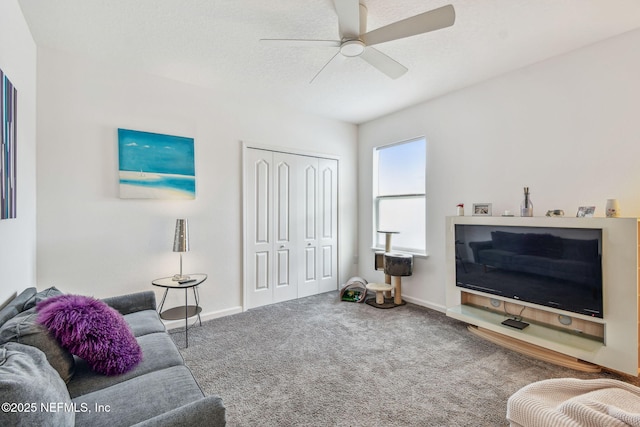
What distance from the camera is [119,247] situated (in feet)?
9.46

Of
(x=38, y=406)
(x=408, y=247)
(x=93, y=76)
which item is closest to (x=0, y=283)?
(x=38, y=406)

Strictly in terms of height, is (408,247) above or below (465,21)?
below

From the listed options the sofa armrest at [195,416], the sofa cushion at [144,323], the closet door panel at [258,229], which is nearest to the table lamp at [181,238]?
the sofa cushion at [144,323]

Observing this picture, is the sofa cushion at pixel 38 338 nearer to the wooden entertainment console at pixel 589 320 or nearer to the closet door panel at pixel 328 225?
the wooden entertainment console at pixel 589 320

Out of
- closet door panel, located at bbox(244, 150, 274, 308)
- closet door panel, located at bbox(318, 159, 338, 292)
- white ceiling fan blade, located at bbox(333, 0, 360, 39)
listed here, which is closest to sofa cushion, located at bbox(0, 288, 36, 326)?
closet door panel, located at bbox(244, 150, 274, 308)

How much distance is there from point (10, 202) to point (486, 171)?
402 cm

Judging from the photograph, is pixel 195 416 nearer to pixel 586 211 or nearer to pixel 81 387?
pixel 81 387

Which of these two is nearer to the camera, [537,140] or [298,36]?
[298,36]

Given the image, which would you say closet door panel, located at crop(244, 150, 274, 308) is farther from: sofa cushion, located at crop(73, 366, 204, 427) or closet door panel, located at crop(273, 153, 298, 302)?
sofa cushion, located at crop(73, 366, 204, 427)

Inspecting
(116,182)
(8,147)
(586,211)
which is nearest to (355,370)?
(586,211)

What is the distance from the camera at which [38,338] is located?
51.4 inches

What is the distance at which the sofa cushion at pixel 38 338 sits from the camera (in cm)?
126

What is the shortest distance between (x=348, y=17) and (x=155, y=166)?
7.79 ft

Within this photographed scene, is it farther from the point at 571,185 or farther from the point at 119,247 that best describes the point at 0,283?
the point at 571,185
